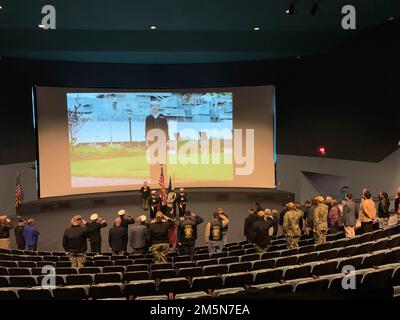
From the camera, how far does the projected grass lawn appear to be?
17.3 m

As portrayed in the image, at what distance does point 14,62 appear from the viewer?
51.8ft

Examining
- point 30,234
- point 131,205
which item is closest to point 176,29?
point 131,205

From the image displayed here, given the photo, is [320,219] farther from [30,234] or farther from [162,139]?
[162,139]

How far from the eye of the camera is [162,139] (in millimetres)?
18281

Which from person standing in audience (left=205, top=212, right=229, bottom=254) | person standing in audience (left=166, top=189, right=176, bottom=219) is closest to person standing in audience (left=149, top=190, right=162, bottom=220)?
person standing in audience (left=166, top=189, right=176, bottom=219)

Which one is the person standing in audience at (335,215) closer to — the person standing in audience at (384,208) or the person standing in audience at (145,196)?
the person standing in audience at (384,208)

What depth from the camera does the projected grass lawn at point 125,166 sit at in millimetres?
17312

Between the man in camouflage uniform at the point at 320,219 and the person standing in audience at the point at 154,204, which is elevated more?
the man in camouflage uniform at the point at 320,219

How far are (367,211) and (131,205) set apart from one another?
11186mm

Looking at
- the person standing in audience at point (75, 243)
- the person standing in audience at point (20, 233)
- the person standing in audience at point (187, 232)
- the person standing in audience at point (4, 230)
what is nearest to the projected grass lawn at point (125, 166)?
the person standing in audience at point (20, 233)

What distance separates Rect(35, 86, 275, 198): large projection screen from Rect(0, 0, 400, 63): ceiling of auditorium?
1.84m

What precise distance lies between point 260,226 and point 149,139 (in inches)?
438

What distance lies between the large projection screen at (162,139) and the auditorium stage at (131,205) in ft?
2.48
